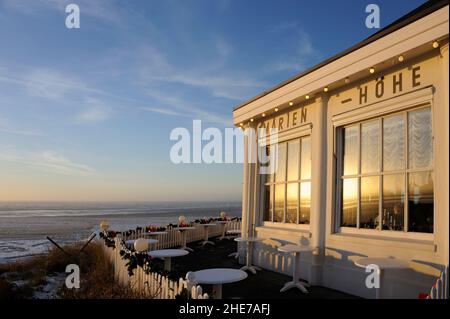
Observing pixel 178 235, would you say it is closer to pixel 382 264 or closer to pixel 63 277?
pixel 63 277

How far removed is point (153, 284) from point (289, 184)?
162 inches

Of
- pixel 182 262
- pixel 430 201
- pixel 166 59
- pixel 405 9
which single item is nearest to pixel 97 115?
pixel 166 59

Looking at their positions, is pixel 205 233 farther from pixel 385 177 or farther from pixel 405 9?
pixel 405 9

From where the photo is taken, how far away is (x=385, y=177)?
5.95m

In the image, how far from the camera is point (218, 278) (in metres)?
5.11

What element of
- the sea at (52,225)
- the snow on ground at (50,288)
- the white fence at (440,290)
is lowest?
the sea at (52,225)

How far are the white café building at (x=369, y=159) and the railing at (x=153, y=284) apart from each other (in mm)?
2943

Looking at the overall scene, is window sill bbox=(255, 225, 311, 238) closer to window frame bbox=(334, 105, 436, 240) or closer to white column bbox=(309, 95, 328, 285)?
white column bbox=(309, 95, 328, 285)

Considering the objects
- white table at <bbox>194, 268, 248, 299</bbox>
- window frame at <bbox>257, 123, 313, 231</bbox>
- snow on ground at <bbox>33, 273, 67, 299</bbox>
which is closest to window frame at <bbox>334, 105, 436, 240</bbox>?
window frame at <bbox>257, 123, 313, 231</bbox>

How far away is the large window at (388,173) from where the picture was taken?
17.4ft

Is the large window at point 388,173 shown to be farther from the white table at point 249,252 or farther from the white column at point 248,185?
the white column at point 248,185

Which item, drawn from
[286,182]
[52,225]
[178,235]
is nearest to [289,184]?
[286,182]

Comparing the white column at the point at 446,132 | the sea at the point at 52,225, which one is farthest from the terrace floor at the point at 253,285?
the sea at the point at 52,225
